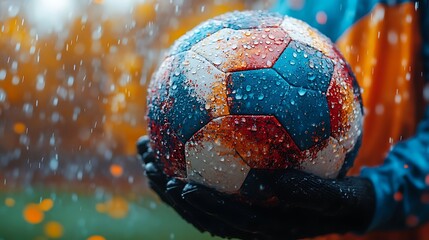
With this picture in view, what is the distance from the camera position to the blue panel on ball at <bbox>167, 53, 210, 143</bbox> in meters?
1.72

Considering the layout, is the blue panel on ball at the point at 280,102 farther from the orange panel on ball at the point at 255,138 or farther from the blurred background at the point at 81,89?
the blurred background at the point at 81,89

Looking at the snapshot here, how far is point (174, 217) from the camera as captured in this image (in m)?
8.58

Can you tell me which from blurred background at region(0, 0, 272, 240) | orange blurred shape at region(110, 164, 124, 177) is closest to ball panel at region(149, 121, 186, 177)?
blurred background at region(0, 0, 272, 240)

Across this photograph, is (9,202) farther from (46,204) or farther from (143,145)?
(143,145)

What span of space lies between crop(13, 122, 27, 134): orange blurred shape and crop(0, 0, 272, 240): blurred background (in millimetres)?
35

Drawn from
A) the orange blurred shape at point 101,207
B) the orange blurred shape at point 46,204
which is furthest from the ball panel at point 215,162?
the orange blurred shape at point 101,207

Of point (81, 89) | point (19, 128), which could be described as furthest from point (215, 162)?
point (19, 128)

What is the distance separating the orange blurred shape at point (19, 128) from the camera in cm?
1379

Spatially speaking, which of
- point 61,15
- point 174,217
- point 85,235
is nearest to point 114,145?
point 61,15

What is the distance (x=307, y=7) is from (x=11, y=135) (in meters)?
11.8

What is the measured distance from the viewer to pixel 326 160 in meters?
1.79

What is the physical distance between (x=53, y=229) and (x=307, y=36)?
654cm

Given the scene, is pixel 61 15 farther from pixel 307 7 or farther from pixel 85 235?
pixel 307 7

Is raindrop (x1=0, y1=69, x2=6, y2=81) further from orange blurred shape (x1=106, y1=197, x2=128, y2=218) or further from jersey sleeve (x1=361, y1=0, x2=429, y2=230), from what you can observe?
jersey sleeve (x1=361, y1=0, x2=429, y2=230)
